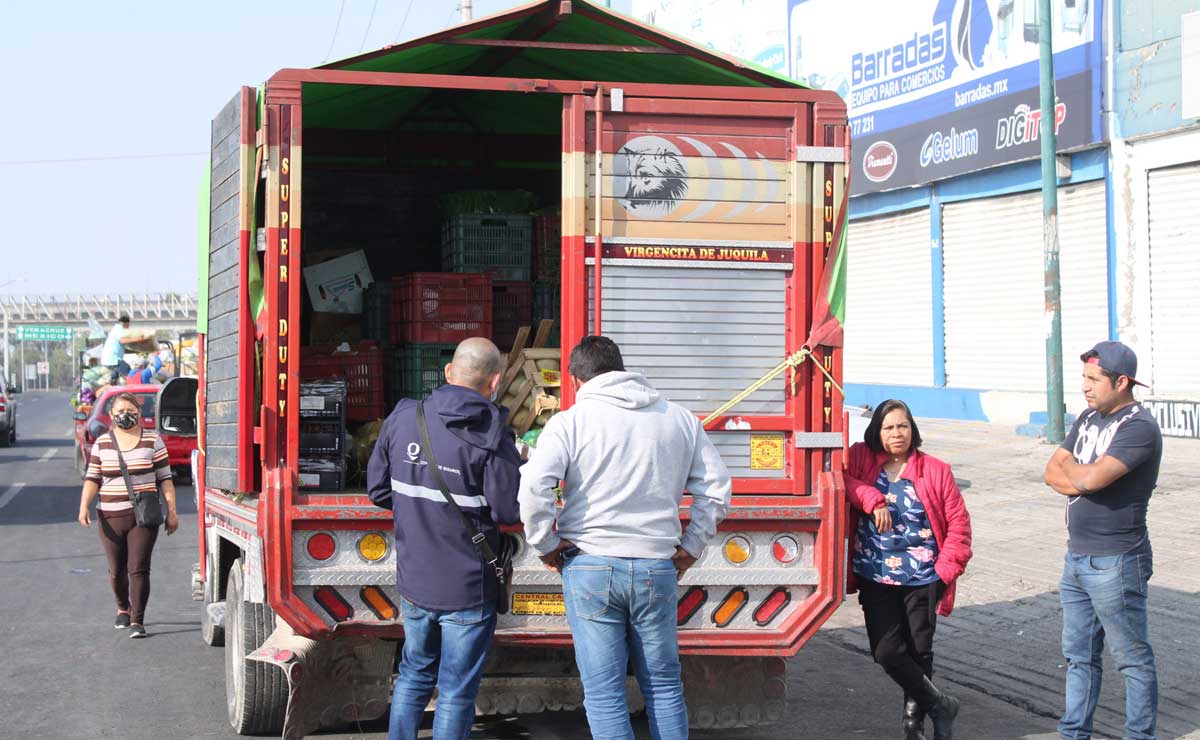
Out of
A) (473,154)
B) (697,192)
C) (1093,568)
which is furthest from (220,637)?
(1093,568)

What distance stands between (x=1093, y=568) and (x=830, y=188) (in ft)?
6.56

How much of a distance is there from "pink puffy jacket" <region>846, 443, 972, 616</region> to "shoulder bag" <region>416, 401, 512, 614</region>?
171cm

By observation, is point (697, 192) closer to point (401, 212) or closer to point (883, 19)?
point (401, 212)

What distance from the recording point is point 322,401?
6664mm

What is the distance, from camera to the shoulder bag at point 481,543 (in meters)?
5.34

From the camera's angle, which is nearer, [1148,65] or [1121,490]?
[1121,490]

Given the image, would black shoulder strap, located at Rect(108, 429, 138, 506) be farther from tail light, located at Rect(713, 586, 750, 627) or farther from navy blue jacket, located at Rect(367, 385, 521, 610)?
tail light, located at Rect(713, 586, 750, 627)

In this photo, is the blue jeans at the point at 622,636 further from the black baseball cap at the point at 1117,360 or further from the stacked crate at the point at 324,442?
the black baseball cap at the point at 1117,360

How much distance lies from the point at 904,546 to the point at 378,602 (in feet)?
7.64

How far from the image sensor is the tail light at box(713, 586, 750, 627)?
20.1 ft

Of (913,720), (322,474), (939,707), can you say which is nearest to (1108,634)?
(939,707)

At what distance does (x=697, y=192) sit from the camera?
6316mm

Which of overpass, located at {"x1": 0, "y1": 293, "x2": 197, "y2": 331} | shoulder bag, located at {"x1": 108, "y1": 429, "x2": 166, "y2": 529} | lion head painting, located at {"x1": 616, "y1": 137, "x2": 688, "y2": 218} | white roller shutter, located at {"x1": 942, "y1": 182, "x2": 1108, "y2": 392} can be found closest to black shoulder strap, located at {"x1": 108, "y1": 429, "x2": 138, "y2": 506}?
shoulder bag, located at {"x1": 108, "y1": 429, "x2": 166, "y2": 529}

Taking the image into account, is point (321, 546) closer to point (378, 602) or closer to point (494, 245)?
point (378, 602)
